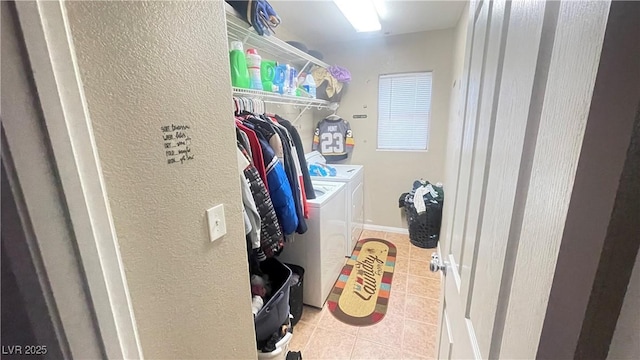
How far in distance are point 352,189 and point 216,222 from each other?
2025mm

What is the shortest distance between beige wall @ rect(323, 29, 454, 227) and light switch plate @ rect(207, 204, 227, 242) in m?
2.67

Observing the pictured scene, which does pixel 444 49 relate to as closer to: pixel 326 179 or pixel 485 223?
pixel 326 179

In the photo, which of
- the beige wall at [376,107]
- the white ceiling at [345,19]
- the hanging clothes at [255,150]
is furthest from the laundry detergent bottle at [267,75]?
the beige wall at [376,107]

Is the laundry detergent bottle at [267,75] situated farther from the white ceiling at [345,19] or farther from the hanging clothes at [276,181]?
the white ceiling at [345,19]

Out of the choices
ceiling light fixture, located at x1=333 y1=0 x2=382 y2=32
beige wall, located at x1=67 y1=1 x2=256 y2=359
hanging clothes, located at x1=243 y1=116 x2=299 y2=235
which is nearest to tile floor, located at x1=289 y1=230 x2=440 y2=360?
hanging clothes, located at x1=243 y1=116 x2=299 y2=235

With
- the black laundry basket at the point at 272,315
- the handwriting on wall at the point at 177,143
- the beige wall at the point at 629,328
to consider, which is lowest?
the black laundry basket at the point at 272,315

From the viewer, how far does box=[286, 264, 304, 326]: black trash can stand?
184 cm

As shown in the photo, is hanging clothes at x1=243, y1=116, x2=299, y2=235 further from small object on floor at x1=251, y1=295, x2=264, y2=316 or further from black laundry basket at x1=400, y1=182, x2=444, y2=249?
black laundry basket at x1=400, y1=182, x2=444, y2=249

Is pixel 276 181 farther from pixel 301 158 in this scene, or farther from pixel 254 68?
pixel 254 68

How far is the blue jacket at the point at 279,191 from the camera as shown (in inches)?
58.1

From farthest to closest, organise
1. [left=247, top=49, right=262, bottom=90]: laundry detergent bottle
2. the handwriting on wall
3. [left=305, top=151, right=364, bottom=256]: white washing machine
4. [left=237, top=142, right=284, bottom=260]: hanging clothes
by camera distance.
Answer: [left=305, top=151, right=364, bottom=256]: white washing machine, [left=247, top=49, right=262, bottom=90]: laundry detergent bottle, [left=237, top=142, right=284, bottom=260]: hanging clothes, the handwriting on wall

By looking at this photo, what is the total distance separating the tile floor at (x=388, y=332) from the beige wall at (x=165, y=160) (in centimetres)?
94

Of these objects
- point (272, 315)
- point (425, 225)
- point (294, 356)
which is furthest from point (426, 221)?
point (272, 315)

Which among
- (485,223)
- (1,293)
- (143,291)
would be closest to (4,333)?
(1,293)
